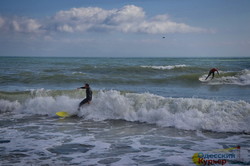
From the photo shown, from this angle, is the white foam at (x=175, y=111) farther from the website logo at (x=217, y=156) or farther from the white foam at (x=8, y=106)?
the white foam at (x=8, y=106)

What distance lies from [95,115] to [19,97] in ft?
20.1

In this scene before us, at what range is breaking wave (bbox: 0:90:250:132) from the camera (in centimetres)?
1028

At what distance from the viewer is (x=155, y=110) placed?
12039 millimetres

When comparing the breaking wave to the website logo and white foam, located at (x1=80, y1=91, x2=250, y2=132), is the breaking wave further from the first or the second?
the website logo

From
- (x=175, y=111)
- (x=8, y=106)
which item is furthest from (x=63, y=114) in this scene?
(x=175, y=111)

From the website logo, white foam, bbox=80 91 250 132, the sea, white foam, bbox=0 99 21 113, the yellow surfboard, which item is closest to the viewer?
the website logo

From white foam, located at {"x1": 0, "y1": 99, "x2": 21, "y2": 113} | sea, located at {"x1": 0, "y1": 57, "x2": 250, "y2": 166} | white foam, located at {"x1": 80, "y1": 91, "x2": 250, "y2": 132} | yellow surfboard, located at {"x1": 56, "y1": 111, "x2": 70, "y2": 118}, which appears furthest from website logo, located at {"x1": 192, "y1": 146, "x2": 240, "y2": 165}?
white foam, located at {"x1": 0, "y1": 99, "x2": 21, "y2": 113}

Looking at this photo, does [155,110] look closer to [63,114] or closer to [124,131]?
[124,131]

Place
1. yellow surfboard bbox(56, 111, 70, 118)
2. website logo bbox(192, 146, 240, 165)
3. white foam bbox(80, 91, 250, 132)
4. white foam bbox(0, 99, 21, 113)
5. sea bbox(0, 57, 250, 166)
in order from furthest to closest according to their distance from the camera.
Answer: white foam bbox(0, 99, 21, 113)
yellow surfboard bbox(56, 111, 70, 118)
white foam bbox(80, 91, 250, 132)
sea bbox(0, 57, 250, 166)
website logo bbox(192, 146, 240, 165)

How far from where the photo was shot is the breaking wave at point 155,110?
1028cm

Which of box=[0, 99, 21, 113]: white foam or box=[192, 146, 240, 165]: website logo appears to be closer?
box=[192, 146, 240, 165]: website logo

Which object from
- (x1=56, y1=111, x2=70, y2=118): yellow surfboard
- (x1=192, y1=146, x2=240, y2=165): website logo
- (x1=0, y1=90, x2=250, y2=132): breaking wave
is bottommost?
(x1=56, y1=111, x2=70, y2=118): yellow surfboard

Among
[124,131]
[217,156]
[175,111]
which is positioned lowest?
[124,131]

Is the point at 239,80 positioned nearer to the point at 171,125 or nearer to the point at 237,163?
the point at 171,125
